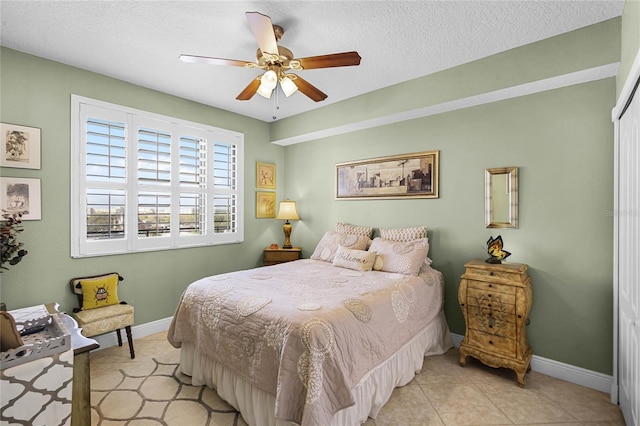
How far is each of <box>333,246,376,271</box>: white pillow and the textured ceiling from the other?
73.4 inches

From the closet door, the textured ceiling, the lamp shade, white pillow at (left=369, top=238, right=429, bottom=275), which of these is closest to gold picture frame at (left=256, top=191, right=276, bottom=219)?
the lamp shade

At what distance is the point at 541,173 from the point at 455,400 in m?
2.05

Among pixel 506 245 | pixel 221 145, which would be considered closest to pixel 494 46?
pixel 506 245

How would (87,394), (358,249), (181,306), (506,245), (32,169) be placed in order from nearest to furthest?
(87,394) → (181,306) → (32,169) → (506,245) → (358,249)

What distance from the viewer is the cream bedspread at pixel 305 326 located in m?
1.65

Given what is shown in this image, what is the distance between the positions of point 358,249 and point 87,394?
2.65 meters

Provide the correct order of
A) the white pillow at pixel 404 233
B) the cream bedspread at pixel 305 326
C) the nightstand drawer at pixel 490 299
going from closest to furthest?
the cream bedspread at pixel 305 326 < the nightstand drawer at pixel 490 299 < the white pillow at pixel 404 233

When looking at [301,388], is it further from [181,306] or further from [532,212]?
[532,212]

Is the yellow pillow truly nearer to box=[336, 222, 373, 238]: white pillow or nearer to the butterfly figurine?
box=[336, 222, 373, 238]: white pillow

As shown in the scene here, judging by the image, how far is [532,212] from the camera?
2.72 meters

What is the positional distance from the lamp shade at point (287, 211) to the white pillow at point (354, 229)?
2.57ft

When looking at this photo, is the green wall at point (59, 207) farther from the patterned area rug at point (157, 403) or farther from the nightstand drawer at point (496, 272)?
the nightstand drawer at point (496, 272)

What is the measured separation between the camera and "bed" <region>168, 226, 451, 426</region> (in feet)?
5.48

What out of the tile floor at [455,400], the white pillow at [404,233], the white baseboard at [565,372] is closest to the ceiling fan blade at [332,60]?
the white pillow at [404,233]
